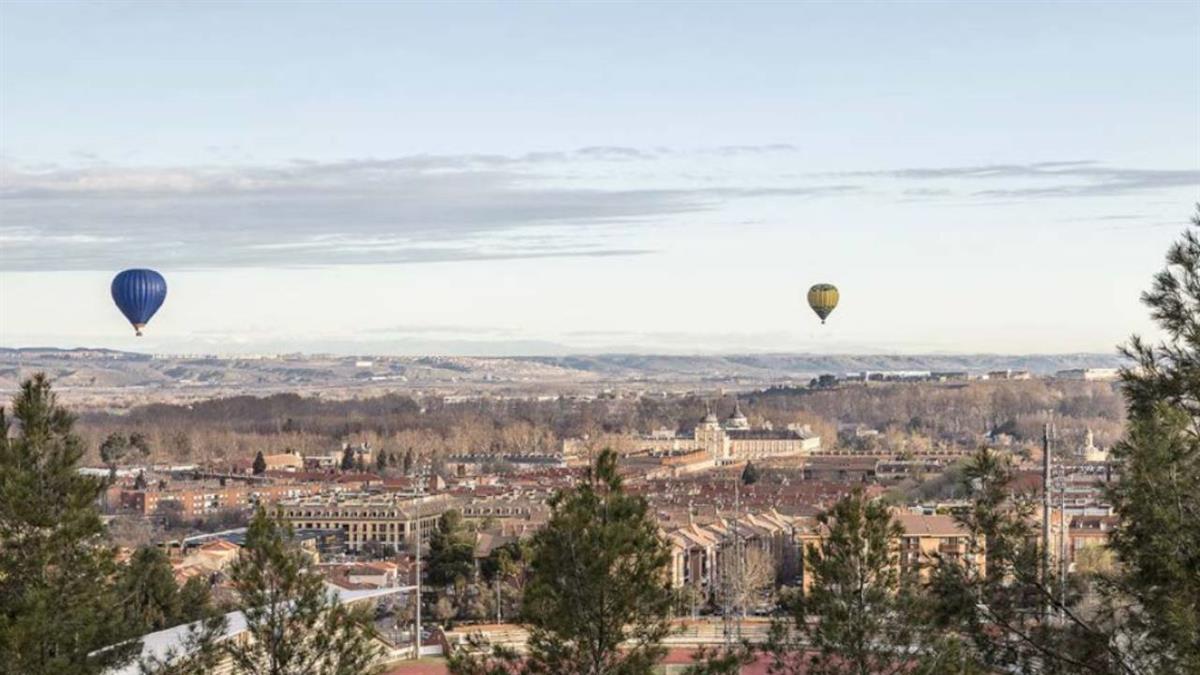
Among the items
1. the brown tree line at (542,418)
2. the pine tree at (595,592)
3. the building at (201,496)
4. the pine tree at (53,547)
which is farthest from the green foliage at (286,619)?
the brown tree line at (542,418)

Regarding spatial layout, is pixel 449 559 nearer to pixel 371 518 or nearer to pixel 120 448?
pixel 371 518

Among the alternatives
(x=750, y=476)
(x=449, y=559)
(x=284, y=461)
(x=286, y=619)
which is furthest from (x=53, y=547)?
(x=284, y=461)

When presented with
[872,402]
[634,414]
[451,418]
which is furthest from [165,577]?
[872,402]

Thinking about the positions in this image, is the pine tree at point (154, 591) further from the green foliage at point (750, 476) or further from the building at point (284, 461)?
the building at point (284, 461)

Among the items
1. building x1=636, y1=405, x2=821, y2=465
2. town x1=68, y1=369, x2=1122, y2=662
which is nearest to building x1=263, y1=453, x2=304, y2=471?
town x1=68, y1=369, x2=1122, y2=662

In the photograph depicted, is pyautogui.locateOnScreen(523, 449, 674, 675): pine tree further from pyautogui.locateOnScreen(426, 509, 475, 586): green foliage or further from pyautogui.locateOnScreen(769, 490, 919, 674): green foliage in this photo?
pyautogui.locateOnScreen(426, 509, 475, 586): green foliage

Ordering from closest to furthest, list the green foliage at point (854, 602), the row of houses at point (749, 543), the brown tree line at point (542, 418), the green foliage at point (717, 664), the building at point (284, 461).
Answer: the green foliage at point (717, 664), the green foliage at point (854, 602), the row of houses at point (749, 543), the building at point (284, 461), the brown tree line at point (542, 418)

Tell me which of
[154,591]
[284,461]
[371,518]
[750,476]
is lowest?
[284,461]

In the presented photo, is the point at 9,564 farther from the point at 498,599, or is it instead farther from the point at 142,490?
the point at 142,490
